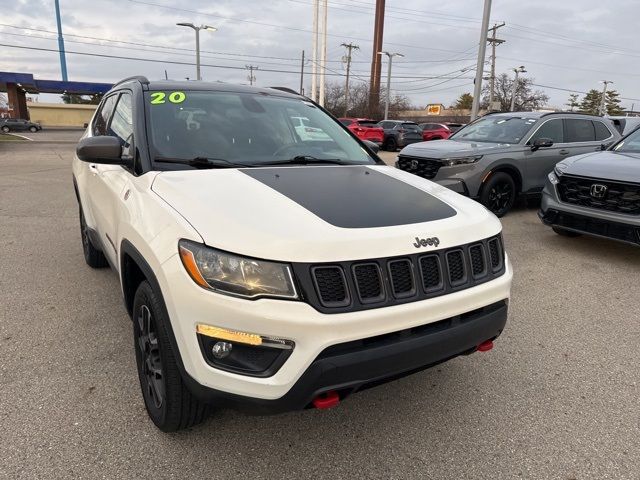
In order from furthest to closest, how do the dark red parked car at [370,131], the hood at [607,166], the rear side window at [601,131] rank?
the dark red parked car at [370,131] → the rear side window at [601,131] → the hood at [607,166]

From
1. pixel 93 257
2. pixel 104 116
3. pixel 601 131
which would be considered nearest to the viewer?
pixel 104 116

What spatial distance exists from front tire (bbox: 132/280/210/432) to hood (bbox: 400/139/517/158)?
5.69m

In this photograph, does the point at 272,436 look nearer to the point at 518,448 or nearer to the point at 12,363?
the point at 518,448

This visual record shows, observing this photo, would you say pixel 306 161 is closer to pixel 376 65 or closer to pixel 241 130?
pixel 241 130

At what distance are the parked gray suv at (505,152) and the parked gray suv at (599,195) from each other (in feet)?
3.86

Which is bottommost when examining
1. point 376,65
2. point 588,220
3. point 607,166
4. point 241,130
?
point 588,220

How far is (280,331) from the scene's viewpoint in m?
1.78

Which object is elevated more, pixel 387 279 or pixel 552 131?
pixel 552 131

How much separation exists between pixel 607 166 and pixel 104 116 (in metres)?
5.34

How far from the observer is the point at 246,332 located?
180cm

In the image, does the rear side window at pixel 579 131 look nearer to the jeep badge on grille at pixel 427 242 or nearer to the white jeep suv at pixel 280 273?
the white jeep suv at pixel 280 273

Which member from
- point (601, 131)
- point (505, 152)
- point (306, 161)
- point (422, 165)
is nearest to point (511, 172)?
point (505, 152)

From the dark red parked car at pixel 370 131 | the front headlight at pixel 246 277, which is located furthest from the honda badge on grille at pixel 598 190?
the dark red parked car at pixel 370 131

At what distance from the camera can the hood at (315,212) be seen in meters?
1.86
